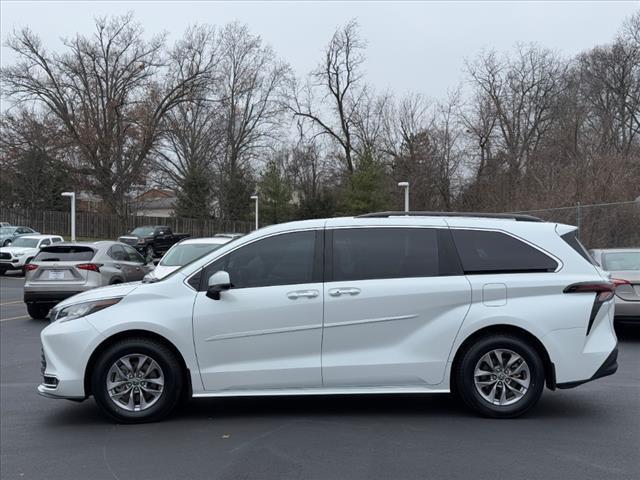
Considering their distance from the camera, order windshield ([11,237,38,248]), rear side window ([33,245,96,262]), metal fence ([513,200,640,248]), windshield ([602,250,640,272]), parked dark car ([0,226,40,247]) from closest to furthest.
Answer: windshield ([602,250,640,272]), rear side window ([33,245,96,262]), metal fence ([513,200,640,248]), windshield ([11,237,38,248]), parked dark car ([0,226,40,247])

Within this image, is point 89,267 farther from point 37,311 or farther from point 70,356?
point 70,356

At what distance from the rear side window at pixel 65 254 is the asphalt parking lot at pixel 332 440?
23.1ft

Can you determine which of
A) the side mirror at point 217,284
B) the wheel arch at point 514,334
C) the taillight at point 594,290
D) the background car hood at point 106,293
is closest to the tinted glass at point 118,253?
the background car hood at point 106,293

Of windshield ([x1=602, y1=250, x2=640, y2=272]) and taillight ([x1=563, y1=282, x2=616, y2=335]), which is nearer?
taillight ([x1=563, y1=282, x2=616, y2=335])

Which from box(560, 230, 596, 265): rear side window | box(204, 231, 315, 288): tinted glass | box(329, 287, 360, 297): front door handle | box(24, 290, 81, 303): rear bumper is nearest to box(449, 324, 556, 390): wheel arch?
box(560, 230, 596, 265): rear side window

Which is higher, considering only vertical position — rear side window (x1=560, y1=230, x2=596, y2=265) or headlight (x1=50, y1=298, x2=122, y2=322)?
rear side window (x1=560, y1=230, x2=596, y2=265)

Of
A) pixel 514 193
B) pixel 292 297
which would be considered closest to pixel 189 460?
pixel 292 297

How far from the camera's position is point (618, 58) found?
39.2 meters

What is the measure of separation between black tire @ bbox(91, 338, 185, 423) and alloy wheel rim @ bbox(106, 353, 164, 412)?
0.03 m

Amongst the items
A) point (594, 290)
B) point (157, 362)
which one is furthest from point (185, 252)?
point (594, 290)

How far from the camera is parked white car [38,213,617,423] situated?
5.84 metres

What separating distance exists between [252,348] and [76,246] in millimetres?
→ 9648

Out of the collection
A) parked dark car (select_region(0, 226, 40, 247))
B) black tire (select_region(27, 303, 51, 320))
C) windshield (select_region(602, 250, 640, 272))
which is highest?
parked dark car (select_region(0, 226, 40, 247))

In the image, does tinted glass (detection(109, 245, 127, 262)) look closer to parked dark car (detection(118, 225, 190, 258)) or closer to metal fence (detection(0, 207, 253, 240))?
parked dark car (detection(118, 225, 190, 258))
